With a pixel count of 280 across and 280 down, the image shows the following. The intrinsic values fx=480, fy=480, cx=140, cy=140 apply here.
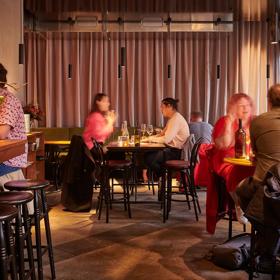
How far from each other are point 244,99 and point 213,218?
3.93 feet

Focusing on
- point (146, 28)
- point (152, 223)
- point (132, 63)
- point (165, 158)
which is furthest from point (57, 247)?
point (132, 63)

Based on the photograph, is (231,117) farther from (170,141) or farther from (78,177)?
(78,177)

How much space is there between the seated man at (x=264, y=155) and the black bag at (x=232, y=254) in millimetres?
413

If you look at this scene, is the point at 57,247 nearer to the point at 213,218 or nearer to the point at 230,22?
the point at 213,218

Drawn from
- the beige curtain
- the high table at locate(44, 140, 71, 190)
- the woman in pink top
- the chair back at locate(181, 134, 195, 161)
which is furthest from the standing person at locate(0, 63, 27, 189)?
the beige curtain

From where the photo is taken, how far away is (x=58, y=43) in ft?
31.4

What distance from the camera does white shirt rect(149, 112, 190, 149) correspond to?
625 cm

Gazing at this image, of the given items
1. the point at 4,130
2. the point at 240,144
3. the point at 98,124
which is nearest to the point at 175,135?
the point at 98,124

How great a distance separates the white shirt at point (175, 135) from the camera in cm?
625

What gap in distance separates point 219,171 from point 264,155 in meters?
1.13

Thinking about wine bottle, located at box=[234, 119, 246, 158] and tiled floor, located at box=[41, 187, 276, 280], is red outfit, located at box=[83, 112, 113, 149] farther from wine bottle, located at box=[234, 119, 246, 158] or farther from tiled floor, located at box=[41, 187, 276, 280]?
wine bottle, located at box=[234, 119, 246, 158]

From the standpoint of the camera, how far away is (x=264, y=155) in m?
3.39

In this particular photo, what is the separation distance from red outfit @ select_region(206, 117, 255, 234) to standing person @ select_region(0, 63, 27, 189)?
5.93ft

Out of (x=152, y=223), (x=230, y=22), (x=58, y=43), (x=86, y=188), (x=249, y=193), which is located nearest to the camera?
(x=249, y=193)
